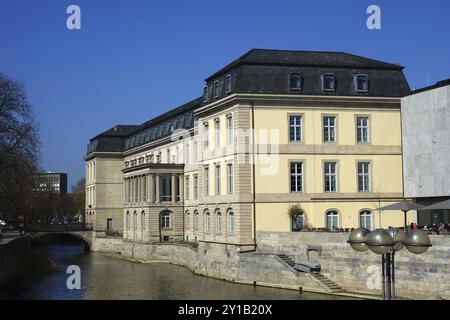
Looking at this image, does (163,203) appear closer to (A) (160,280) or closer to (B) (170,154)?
(B) (170,154)

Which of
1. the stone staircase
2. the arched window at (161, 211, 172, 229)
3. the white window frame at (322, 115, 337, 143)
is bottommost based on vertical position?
the stone staircase

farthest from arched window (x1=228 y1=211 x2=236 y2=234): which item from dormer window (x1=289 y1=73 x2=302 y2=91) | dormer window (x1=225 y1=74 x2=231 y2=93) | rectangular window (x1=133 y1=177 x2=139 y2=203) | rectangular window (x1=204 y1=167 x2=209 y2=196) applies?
rectangular window (x1=133 y1=177 x2=139 y2=203)

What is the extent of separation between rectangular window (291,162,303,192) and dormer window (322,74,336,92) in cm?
542

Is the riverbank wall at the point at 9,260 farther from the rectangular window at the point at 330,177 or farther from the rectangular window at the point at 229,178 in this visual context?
the rectangular window at the point at 330,177

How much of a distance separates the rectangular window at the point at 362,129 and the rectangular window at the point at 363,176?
64.9 inches

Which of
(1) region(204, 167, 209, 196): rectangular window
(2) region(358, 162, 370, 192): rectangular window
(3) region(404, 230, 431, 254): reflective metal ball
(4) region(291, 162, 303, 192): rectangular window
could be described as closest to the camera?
(3) region(404, 230, 431, 254): reflective metal ball

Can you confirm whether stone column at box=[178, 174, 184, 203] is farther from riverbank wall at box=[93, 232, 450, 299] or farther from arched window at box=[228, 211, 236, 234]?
arched window at box=[228, 211, 236, 234]

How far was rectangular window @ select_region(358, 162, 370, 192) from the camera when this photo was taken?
44969 mm

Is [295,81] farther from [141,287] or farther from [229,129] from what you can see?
[141,287]

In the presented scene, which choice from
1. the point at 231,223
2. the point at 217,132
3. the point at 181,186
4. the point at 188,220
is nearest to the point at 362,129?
the point at 217,132

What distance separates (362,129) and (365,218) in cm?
608

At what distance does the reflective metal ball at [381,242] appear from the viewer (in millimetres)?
11172
